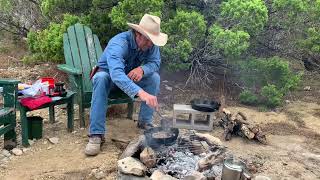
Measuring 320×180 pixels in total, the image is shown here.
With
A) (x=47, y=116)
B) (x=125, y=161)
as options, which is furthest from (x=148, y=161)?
(x=47, y=116)

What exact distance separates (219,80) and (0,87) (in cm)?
359

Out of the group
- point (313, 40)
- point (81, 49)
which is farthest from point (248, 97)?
point (81, 49)

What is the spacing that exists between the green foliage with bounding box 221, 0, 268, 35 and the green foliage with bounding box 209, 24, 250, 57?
18 centimetres

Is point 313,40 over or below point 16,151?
over

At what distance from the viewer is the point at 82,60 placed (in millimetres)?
5031

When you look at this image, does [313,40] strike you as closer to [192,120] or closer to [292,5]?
[292,5]

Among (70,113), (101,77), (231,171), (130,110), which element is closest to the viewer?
(231,171)

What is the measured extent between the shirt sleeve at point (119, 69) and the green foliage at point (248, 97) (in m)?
2.40

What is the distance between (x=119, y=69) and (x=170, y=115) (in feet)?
5.53

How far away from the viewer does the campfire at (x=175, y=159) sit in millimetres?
3318

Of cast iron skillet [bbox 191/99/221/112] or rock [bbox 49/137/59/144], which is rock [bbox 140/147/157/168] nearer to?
rock [bbox 49/137/59/144]

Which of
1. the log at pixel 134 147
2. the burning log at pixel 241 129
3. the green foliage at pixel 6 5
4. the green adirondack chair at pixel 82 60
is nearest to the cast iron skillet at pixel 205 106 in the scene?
the burning log at pixel 241 129

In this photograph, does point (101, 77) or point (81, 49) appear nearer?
point (101, 77)

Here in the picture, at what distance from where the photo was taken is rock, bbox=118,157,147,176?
3273 mm
